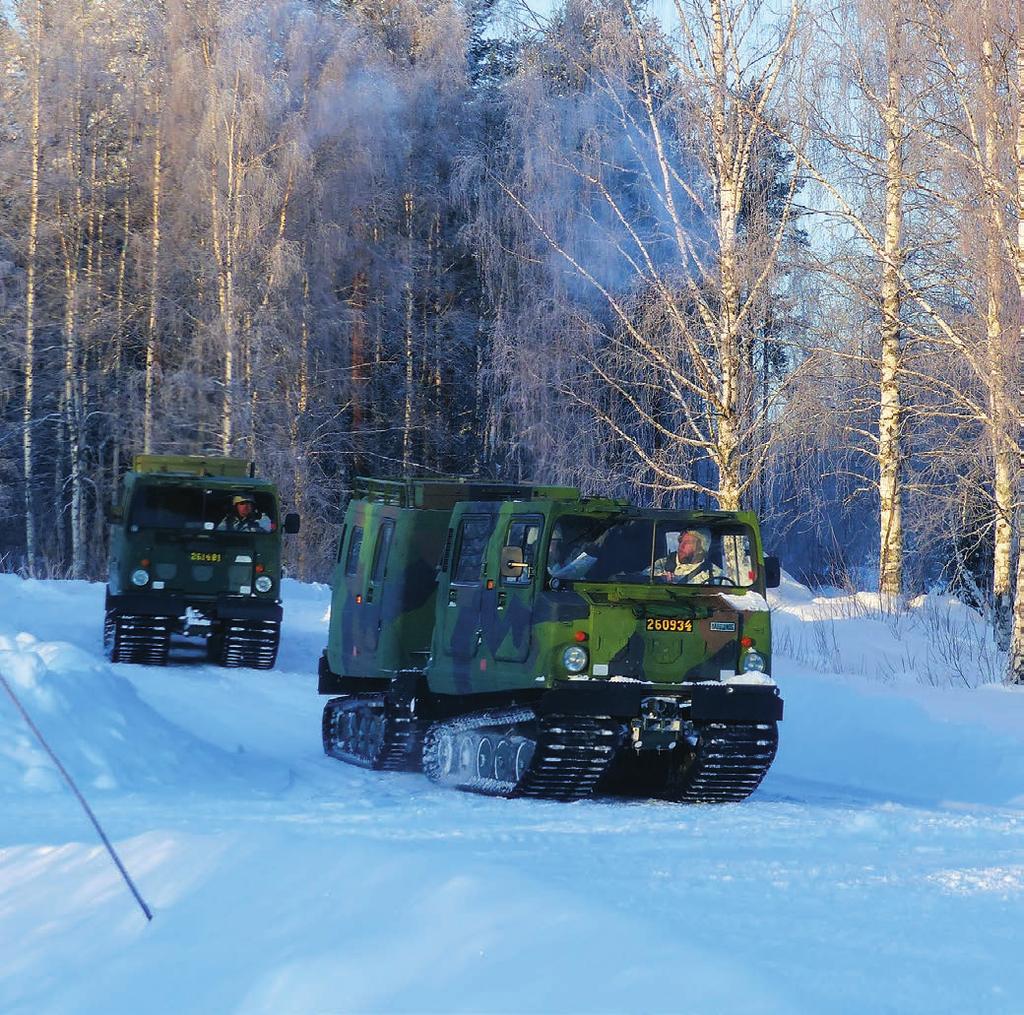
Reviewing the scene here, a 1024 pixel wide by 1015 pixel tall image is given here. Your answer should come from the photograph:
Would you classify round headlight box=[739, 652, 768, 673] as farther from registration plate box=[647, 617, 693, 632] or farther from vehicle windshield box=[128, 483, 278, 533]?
vehicle windshield box=[128, 483, 278, 533]

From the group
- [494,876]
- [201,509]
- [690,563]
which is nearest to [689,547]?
[690,563]

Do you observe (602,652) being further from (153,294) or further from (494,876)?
(153,294)

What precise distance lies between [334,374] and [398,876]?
2813cm

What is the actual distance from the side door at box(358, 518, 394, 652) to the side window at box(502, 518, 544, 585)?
2.09m

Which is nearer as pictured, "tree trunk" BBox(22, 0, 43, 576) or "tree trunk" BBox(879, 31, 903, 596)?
"tree trunk" BBox(879, 31, 903, 596)

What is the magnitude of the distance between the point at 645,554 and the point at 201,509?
10.0 meters

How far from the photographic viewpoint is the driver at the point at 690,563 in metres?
10.9

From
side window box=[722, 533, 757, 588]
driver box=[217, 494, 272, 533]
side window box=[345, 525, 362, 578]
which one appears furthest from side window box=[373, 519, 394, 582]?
driver box=[217, 494, 272, 533]

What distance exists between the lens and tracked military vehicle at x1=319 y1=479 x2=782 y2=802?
1055cm

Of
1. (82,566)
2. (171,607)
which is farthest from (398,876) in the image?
(82,566)

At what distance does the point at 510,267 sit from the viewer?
32.5 metres

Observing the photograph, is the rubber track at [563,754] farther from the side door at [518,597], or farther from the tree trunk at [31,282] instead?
the tree trunk at [31,282]

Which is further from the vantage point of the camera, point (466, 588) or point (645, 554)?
point (466, 588)

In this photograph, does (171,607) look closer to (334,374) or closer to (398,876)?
(398,876)
